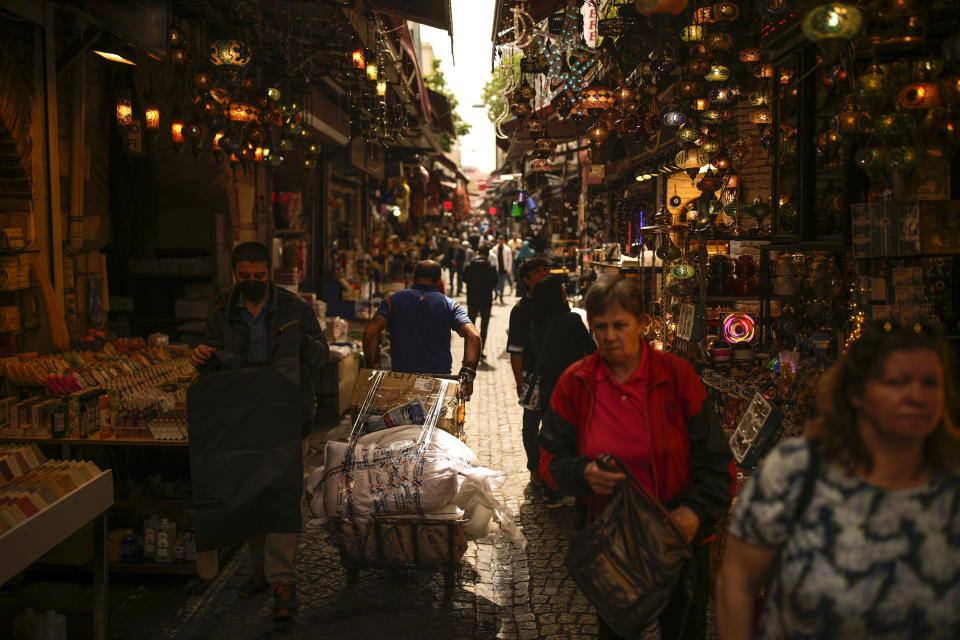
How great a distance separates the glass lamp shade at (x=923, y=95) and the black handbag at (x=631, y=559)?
197cm

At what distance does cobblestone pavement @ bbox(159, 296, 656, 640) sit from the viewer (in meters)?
4.41

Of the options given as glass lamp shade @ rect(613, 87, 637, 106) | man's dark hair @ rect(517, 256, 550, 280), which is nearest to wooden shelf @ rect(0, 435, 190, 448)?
man's dark hair @ rect(517, 256, 550, 280)

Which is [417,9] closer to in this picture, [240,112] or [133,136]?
[240,112]

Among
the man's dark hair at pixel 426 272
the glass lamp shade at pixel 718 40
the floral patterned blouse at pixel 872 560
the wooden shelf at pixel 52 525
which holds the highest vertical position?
the glass lamp shade at pixel 718 40

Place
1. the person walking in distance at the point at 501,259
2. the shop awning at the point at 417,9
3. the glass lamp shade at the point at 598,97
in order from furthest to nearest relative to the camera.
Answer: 1. the person walking in distance at the point at 501,259
2. the shop awning at the point at 417,9
3. the glass lamp shade at the point at 598,97

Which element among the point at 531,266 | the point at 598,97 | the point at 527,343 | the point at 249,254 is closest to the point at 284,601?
the point at 249,254

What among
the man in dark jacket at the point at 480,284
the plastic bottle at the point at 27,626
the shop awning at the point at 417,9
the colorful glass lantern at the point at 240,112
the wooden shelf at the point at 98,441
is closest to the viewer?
the plastic bottle at the point at 27,626

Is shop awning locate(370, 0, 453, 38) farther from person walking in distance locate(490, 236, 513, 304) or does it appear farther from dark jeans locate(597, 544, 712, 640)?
person walking in distance locate(490, 236, 513, 304)

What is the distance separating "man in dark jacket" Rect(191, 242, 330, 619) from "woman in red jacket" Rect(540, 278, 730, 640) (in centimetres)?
212

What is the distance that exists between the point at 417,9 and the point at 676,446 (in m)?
6.50

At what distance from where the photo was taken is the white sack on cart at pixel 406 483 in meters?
4.46

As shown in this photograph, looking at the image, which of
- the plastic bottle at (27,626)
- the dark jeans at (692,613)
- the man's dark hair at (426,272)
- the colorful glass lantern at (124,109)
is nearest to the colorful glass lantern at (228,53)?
the colorful glass lantern at (124,109)

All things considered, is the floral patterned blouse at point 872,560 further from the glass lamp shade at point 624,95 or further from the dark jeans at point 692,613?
the glass lamp shade at point 624,95

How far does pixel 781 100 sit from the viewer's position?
544 cm
